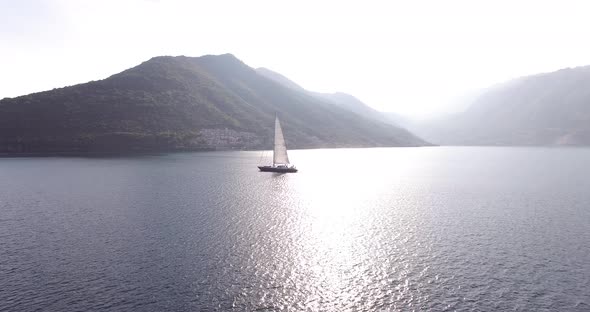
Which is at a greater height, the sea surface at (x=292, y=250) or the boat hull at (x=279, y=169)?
the boat hull at (x=279, y=169)

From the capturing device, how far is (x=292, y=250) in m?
54.5

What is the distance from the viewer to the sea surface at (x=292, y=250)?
3828cm

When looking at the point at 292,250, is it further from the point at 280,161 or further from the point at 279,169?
the point at 280,161

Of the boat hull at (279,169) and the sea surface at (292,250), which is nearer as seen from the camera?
the sea surface at (292,250)

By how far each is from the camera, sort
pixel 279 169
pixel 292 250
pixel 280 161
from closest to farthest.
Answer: pixel 292 250
pixel 279 169
pixel 280 161

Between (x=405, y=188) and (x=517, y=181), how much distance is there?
4728 centimetres

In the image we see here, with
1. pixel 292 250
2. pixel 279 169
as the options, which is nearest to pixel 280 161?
pixel 279 169

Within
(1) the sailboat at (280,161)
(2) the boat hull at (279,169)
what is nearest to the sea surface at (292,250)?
(2) the boat hull at (279,169)

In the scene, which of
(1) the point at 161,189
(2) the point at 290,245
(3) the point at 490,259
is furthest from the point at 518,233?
(1) the point at 161,189

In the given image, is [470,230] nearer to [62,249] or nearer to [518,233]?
[518,233]

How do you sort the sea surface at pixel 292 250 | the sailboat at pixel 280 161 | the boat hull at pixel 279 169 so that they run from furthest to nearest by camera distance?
the boat hull at pixel 279 169 → the sailboat at pixel 280 161 → the sea surface at pixel 292 250

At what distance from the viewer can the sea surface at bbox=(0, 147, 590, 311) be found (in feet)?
126

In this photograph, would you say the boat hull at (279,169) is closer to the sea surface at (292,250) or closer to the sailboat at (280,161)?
the sailboat at (280,161)

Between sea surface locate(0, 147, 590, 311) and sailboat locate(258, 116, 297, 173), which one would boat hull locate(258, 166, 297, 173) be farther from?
sea surface locate(0, 147, 590, 311)
